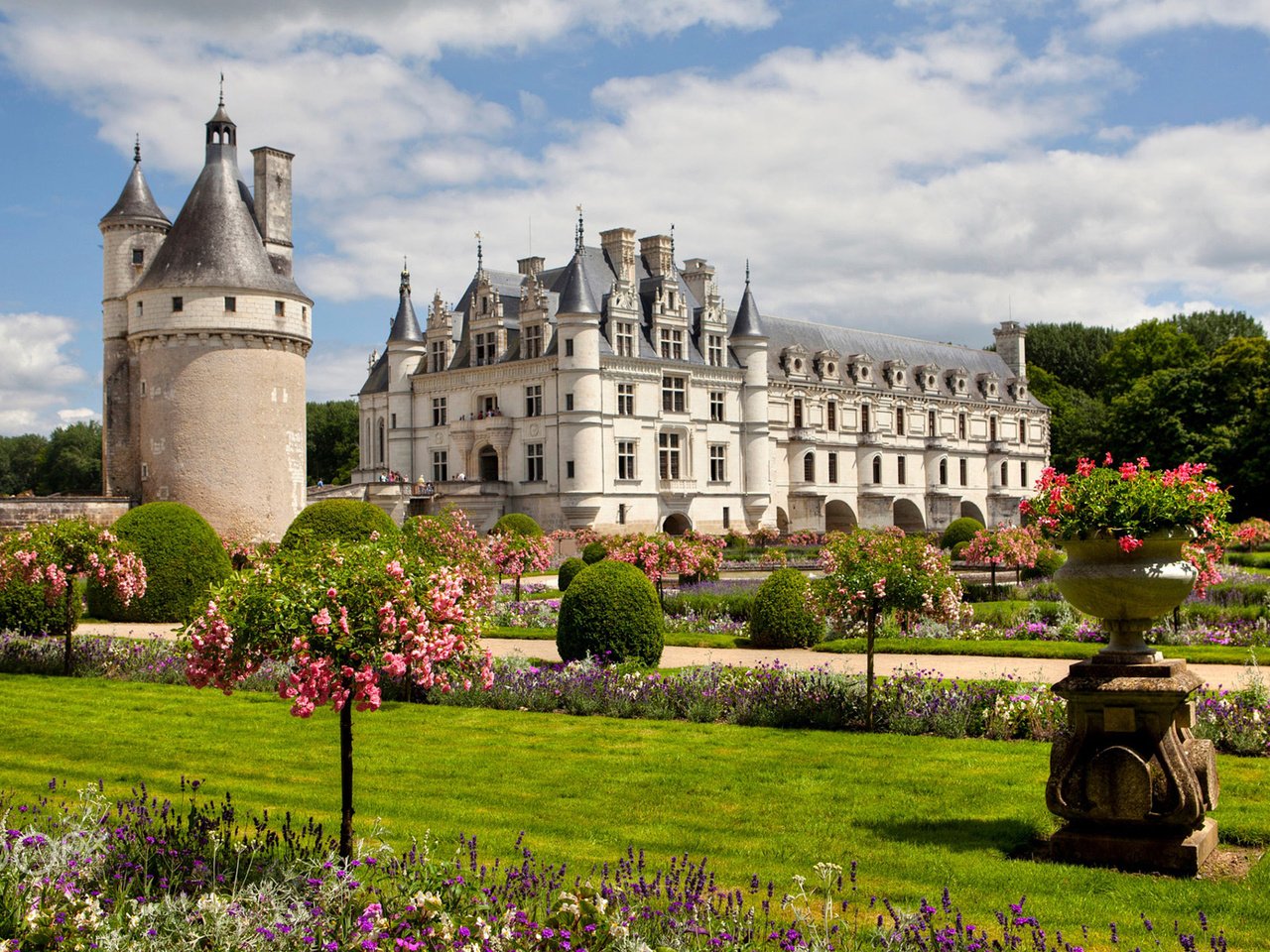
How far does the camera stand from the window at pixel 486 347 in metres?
45.7

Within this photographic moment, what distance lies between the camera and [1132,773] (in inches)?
265

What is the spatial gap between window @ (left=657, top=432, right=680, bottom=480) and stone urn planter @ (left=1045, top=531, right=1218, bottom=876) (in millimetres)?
38226

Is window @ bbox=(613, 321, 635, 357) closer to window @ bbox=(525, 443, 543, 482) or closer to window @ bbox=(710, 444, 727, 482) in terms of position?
window @ bbox=(525, 443, 543, 482)

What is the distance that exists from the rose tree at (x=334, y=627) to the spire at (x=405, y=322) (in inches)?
1694

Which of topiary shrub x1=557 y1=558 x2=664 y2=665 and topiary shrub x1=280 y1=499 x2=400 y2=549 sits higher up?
topiary shrub x1=280 y1=499 x2=400 y2=549

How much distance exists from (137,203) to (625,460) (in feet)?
58.2

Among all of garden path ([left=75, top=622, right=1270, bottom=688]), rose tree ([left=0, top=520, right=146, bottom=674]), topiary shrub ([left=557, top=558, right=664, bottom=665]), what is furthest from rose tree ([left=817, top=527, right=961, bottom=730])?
rose tree ([left=0, top=520, right=146, bottom=674])

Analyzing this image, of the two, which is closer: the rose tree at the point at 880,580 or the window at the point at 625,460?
the rose tree at the point at 880,580

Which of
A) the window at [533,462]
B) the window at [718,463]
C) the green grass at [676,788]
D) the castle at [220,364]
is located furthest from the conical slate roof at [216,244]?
the green grass at [676,788]

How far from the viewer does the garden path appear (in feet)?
47.5

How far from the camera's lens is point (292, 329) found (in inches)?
1320

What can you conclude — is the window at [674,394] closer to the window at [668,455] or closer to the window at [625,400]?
the window at [668,455]

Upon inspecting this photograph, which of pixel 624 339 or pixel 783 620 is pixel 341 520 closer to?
pixel 783 620

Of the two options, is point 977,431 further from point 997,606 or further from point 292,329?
point 997,606
